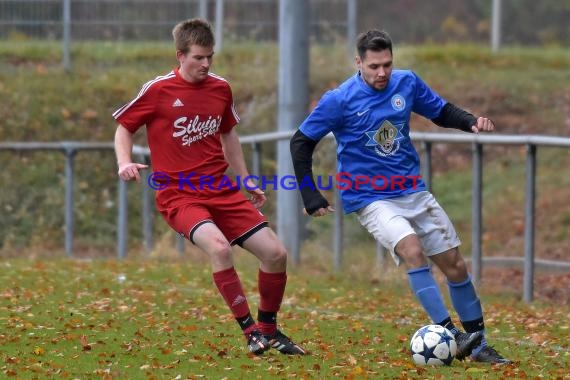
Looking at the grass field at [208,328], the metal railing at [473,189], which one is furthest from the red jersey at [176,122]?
the metal railing at [473,189]

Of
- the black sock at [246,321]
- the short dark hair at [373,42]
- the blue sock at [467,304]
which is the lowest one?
the black sock at [246,321]

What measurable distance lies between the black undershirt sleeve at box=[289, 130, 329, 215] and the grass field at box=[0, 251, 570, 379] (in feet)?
2.90

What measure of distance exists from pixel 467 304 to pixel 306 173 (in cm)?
121

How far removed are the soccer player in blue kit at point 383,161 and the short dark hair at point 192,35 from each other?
765 mm

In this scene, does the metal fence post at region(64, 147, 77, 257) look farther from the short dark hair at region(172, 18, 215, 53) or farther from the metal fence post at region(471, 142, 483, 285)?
the short dark hair at region(172, 18, 215, 53)

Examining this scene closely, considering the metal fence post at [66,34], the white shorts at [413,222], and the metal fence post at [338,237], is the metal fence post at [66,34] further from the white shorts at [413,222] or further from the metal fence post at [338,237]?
the white shorts at [413,222]

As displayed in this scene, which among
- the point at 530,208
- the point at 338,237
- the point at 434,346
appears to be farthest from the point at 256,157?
the point at 434,346

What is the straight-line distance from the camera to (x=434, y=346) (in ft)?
26.5

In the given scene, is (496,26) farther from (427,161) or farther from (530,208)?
(530,208)

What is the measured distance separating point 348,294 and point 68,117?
452 inches

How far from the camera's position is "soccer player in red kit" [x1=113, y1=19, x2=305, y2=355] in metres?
8.60

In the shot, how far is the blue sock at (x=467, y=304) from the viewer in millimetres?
8523

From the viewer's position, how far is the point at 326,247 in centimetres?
1504

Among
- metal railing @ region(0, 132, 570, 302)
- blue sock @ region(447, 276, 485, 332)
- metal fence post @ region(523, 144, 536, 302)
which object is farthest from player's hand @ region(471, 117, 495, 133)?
metal fence post @ region(523, 144, 536, 302)
